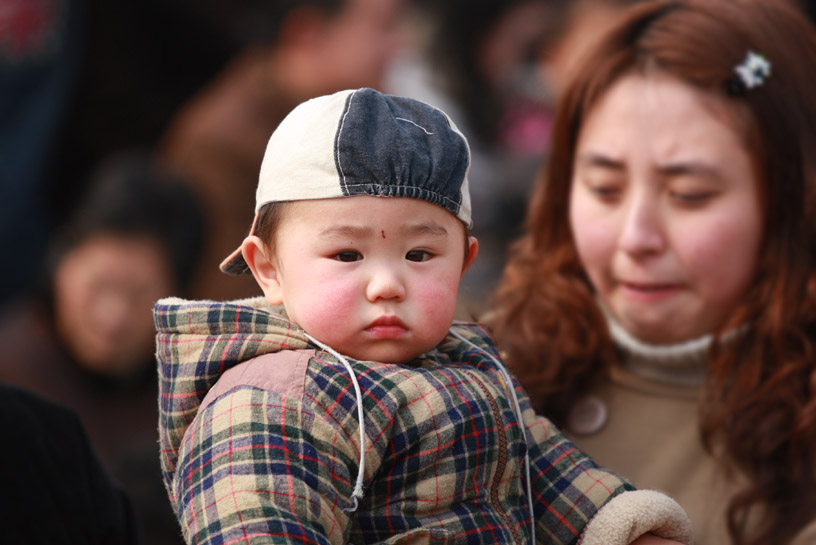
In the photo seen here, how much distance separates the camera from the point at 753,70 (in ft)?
7.45

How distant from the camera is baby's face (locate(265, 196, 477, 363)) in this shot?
55.6 inches

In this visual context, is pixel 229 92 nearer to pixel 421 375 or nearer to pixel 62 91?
pixel 62 91

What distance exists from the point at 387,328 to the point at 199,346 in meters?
0.26

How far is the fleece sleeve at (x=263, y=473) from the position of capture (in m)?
1.30

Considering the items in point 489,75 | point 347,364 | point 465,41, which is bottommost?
point 347,364

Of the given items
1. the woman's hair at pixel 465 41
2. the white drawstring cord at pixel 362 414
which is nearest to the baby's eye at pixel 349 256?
the white drawstring cord at pixel 362 414

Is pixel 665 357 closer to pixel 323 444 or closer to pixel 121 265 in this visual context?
pixel 323 444

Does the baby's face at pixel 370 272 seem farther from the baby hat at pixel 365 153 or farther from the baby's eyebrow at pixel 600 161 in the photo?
the baby's eyebrow at pixel 600 161

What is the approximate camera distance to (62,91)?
446 cm

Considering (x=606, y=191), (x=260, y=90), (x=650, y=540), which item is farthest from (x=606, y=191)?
(x=260, y=90)

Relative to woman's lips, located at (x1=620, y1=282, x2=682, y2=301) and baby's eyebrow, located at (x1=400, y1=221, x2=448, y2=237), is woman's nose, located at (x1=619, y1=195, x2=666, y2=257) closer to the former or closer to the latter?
Result: woman's lips, located at (x1=620, y1=282, x2=682, y2=301)

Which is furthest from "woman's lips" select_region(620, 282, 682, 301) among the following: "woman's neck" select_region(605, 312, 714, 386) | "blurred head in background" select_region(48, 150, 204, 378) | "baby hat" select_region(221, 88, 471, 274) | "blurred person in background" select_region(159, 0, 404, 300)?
"blurred head in background" select_region(48, 150, 204, 378)

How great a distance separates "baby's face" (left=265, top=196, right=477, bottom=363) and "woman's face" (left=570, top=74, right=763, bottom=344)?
2.88 feet

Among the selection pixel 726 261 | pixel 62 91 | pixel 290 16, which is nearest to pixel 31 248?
pixel 62 91
